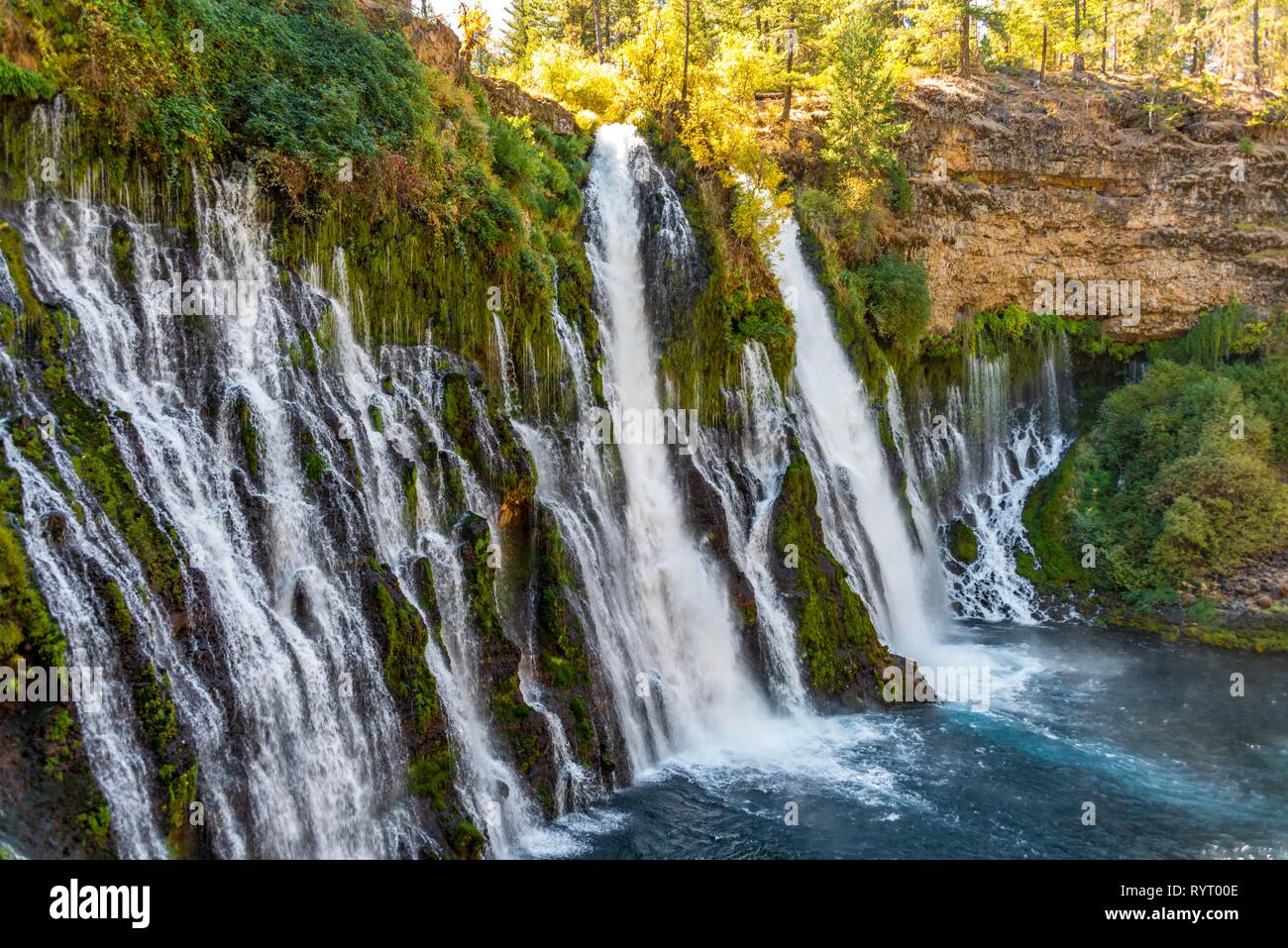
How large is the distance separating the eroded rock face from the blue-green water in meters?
16.5

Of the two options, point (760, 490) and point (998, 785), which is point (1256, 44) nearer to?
point (760, 490)

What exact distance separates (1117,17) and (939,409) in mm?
27818

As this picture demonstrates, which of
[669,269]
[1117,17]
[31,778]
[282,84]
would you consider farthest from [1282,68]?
[31,778]

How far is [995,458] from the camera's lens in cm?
3159

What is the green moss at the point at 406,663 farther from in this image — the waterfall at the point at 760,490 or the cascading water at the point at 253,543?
the waterfall at the point at 760,490

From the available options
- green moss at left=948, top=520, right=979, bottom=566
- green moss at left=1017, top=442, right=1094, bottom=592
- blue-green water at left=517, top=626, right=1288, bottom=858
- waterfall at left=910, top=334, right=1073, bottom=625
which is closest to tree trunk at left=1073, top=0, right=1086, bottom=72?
waterfall at left=910, top=334, right=1073, bottom=625

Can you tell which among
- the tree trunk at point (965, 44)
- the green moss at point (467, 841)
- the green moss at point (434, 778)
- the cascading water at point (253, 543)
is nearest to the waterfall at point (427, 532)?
the cascading water at point (253, 543)

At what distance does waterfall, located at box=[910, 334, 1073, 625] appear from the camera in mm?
27797

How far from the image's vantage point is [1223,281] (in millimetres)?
32938

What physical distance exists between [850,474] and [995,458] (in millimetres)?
10914

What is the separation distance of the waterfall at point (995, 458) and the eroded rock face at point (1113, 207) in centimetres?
279

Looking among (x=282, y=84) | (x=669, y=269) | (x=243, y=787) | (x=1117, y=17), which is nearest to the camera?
(x=243, y=787)

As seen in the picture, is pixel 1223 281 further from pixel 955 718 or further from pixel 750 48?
pixel 955 718

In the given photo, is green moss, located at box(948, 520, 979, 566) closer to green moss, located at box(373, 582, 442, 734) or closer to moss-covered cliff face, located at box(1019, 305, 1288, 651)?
moss-covered cliff face, located at box(1019, 305, 1288, 651)
